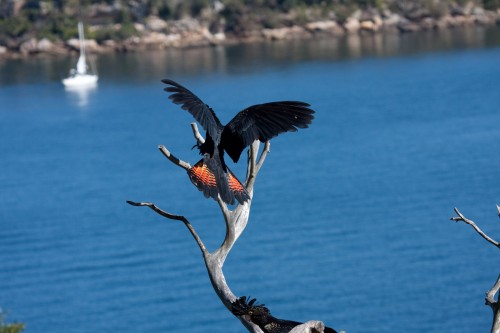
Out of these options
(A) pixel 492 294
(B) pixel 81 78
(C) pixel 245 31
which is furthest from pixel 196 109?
(C) pixel 245 31

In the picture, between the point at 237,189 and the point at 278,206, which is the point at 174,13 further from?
the point at 237,189

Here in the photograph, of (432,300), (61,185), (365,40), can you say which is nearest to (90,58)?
(365,40)

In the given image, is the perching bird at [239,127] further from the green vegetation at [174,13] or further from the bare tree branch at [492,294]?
the green vegetation at [174,13]

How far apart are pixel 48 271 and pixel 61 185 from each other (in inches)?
333

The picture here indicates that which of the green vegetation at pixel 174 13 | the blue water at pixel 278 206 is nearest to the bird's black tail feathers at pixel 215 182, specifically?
the blue water at pixel 278 206

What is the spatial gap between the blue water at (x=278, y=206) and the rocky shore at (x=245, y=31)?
46.6ft

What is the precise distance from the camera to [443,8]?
65.4 m

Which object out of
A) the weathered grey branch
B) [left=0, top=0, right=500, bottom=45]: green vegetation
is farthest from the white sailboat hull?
the weathered grey branch

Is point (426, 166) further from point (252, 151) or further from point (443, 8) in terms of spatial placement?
point (443, 8)

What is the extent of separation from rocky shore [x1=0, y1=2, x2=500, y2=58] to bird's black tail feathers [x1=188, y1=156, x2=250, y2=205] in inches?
2284

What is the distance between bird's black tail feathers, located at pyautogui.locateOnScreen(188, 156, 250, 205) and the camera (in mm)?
6266

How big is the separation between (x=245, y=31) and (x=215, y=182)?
195ft

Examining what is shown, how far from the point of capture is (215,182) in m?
6.30

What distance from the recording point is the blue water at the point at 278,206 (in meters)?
21.6
